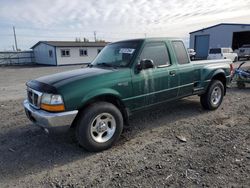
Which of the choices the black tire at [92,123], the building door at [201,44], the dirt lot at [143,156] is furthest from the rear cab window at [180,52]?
the building door at [201,44]

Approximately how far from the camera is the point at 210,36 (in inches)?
1411

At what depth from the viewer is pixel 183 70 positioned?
5.15m

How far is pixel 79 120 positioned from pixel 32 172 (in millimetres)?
1063

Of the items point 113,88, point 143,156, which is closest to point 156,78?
point 113,88

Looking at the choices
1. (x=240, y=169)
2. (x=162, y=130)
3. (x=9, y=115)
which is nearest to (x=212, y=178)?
(x=240, y=169)

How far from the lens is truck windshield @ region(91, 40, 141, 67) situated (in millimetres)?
4465

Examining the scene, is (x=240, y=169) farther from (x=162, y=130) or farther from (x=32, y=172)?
(x=32, y=172)

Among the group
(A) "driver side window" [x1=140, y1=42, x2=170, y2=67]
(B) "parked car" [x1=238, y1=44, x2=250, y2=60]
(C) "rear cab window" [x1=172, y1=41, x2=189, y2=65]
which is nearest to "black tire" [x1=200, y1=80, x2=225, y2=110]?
(C) "rear cab window" [x1=172, y1=41, x2=189, y2=65]

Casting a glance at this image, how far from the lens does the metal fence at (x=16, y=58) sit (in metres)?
35.2

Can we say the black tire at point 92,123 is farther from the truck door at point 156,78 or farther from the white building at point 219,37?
the white building at point 219,37

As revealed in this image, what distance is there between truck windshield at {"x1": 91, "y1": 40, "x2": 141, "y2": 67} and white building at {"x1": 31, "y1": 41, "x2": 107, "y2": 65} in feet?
90.2

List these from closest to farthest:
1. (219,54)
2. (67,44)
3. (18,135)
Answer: (18,135) < (219,54) < (67,44)

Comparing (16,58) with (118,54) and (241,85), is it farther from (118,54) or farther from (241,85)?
(118,54)

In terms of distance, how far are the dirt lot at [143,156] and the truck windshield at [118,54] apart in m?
1.56
